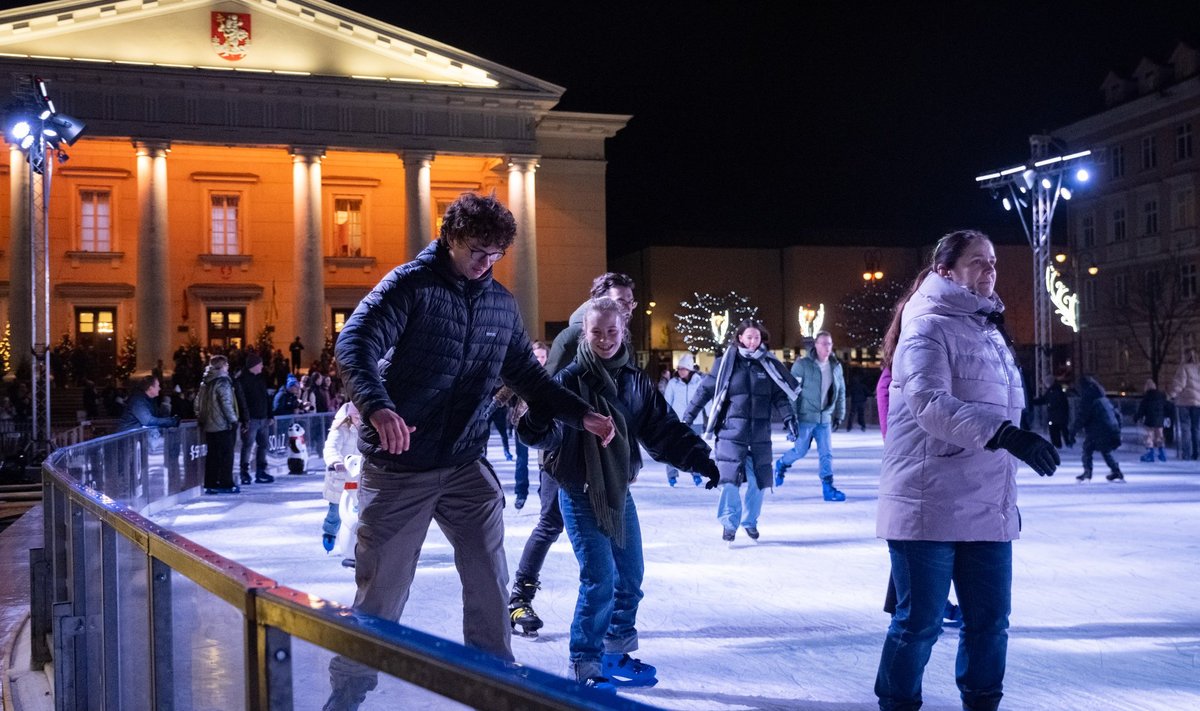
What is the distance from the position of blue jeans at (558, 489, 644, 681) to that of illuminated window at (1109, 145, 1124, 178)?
4898cm

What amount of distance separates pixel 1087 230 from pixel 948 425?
51.9 metres

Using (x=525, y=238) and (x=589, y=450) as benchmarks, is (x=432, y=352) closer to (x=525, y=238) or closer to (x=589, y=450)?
(x=589, y=450)

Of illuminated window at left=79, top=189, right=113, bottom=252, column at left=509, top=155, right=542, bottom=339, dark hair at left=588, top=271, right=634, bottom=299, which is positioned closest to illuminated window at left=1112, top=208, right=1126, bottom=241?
column at left=509, top=155, right=542, bottom=339

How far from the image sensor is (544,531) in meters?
6.23

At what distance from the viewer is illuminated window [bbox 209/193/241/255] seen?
142 ft

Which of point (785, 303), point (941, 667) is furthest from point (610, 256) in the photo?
point (941, 667)

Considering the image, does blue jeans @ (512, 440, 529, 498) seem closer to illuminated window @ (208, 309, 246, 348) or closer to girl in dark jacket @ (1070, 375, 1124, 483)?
girl in dark jacket @ (1070, 375, 1124, 483)

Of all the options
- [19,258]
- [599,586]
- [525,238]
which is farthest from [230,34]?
[599,586]

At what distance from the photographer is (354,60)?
4112 centimetres

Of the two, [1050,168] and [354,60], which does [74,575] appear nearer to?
[1050,168]

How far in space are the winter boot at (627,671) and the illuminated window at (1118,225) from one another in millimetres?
48618

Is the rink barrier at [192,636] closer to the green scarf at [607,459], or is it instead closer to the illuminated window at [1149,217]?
the green scarf at [607,459]

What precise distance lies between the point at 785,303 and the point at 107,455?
56071mm

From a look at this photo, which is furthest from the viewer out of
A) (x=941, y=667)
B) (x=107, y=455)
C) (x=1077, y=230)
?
(x=1077, y=230)
